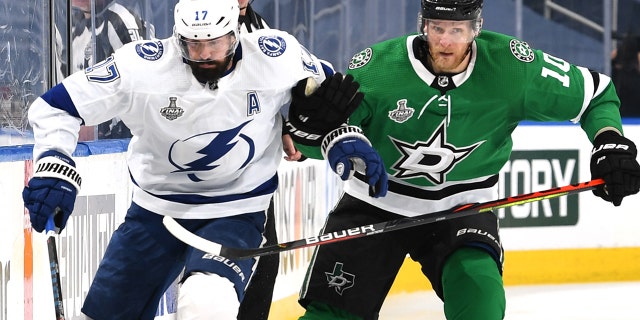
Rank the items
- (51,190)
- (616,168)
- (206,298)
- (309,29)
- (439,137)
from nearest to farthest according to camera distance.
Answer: (206,298) < (51,190) < (616,168) < (439,137) < (309,29)

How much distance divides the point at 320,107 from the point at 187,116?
0.36 m

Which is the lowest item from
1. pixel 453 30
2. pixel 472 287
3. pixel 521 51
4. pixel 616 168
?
pixel 472 287

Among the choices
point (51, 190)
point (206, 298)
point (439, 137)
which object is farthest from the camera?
point (439, 137)

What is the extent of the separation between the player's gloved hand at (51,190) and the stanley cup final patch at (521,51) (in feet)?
4.10

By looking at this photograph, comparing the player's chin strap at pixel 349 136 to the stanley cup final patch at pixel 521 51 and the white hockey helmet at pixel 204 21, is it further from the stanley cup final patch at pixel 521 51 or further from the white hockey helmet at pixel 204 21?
the stanley cup final patch at pixel 521 51

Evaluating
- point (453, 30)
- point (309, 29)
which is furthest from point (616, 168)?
point (309, 29)

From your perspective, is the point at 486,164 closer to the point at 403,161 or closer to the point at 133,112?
the point at 403,161

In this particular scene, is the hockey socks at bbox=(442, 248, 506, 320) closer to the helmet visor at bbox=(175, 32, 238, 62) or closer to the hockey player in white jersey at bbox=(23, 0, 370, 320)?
the hockey player in white jersey at bbox=(23, 0, 370, 320)

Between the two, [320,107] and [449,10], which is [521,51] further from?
[320,107]

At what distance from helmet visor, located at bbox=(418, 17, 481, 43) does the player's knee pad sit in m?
0.88

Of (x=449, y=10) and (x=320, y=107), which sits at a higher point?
(x=449, y=10)

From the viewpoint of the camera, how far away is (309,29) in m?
6.68

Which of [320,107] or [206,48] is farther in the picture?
[320,107]

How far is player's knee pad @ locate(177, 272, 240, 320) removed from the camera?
10.7ft
